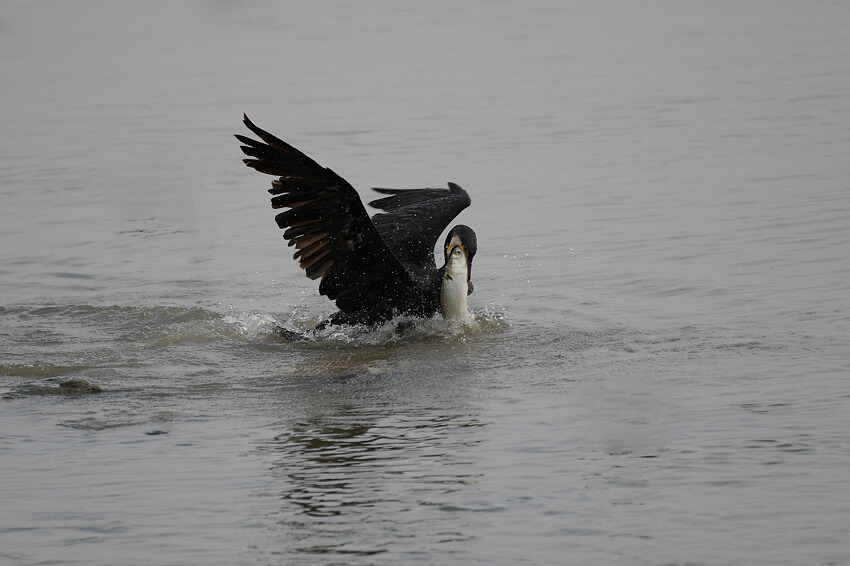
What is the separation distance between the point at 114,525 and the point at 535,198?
8544 mm

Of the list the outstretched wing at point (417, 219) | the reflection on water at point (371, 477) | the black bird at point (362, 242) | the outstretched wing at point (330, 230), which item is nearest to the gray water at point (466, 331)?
the reflection on water at point (371, 477)

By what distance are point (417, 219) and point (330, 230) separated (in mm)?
1864

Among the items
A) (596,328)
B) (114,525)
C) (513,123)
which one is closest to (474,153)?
(513,123)

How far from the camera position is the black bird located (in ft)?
26.1

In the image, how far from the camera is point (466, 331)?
9.04 m

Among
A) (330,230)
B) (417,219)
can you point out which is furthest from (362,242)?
(417,219)

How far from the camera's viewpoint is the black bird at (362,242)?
26.1ft

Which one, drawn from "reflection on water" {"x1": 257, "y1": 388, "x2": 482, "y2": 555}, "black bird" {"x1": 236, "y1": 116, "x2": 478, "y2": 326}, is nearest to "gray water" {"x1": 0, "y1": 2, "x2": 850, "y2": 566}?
"reflection on water" {"x1": 257, "y1": 388, "x2": 482, "y2": 555}

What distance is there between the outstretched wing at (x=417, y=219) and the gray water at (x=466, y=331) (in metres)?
0.73

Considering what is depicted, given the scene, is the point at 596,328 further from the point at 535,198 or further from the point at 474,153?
the point at 474,153

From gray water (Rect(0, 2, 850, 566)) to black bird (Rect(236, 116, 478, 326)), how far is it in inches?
9.4

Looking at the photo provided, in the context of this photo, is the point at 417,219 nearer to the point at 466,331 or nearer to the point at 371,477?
the point at 466,331

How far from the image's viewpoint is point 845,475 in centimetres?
582

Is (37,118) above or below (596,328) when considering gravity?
above
